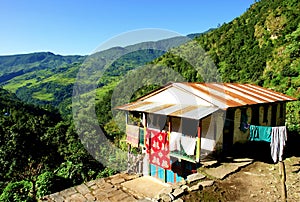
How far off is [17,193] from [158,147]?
927cm

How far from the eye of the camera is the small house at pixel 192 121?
10.6 meters

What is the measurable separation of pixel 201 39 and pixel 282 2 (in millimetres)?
17716

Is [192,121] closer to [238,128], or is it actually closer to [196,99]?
[196,99]

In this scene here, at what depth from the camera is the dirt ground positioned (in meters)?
7.54

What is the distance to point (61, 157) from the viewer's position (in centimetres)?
2883

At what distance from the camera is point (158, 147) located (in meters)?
12.3

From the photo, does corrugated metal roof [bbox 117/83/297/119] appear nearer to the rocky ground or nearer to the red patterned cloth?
the red patterned cloth

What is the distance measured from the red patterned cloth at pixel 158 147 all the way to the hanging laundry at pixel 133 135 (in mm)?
1011

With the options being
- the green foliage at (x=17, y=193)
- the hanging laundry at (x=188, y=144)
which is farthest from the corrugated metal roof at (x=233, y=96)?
the green foliage at (x=17, y=193)

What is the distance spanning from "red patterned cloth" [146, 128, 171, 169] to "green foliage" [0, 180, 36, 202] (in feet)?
25.8

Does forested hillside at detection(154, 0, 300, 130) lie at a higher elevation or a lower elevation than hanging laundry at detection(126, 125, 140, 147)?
higher

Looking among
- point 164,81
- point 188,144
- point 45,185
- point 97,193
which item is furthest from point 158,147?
point 164,81

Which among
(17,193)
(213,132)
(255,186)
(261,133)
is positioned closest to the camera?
(255,186)

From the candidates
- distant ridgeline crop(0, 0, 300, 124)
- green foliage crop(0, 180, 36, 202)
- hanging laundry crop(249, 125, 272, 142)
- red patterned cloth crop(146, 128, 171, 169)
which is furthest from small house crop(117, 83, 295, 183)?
distant ridgeline crop(0, 0, 300, 124)
